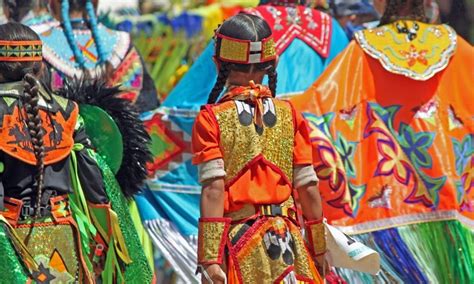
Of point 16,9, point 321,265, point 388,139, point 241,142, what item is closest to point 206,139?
point 241,142

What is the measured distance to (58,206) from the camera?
5203 mm

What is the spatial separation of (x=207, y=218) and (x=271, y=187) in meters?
0.27

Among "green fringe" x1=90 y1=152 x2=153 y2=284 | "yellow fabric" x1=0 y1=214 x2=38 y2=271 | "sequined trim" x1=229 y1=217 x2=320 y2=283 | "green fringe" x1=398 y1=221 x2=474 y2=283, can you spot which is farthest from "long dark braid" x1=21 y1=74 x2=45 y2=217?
"green fringe" x1=398 y1=221 x2=474 y2=283

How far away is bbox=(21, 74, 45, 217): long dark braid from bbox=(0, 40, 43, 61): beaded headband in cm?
14

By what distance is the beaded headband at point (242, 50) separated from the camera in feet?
16.0

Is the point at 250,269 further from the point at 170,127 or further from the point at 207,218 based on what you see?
the point at 170,127

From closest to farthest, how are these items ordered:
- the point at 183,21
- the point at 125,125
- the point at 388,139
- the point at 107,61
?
the point at 125,125
the point at 388,139
the point at 107,61
the point at 183,21

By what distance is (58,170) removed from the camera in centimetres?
520

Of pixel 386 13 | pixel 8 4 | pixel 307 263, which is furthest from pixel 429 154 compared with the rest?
pixel 8 4

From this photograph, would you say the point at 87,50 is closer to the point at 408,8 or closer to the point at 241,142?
the point at 408,8

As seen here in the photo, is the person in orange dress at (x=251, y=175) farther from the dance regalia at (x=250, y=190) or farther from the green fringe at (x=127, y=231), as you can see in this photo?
the green fringe at (x=127, y=231)

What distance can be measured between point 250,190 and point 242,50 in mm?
495

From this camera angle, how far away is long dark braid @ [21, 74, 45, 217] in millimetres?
5082

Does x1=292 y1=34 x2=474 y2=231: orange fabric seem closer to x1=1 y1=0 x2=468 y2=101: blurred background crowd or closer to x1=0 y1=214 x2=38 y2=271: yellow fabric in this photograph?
x1=1 y1=0 x2=468 y2=101: blurred background crowd
